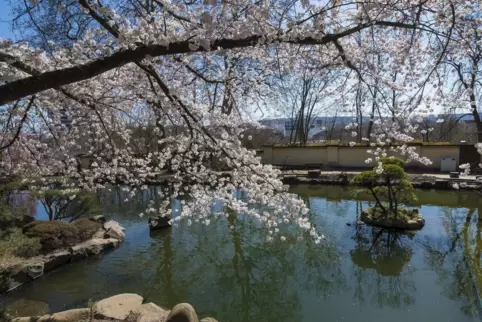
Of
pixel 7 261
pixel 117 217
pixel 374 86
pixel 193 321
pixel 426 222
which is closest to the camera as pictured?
pixel 374 86

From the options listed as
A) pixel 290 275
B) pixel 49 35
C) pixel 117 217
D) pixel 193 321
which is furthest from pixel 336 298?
pixel 117 217

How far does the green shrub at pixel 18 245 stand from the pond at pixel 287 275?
1.64 ft

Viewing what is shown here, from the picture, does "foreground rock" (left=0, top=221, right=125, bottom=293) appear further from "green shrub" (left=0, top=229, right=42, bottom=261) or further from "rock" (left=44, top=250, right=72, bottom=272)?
"green shrub" (left=0, top=229, right=42, bottom=261)

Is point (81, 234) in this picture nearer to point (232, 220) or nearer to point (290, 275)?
point (232, 220)

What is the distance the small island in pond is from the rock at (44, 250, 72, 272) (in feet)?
18.3

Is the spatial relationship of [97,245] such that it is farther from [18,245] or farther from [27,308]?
[27,308]

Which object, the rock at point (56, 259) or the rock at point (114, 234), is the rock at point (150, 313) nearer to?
the rock at point (56, 259)

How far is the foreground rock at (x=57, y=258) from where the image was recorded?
468cm

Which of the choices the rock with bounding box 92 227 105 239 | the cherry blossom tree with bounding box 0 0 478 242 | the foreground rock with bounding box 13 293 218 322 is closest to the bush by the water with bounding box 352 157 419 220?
the cherry blossom tree with bounding box 0 0 478 242

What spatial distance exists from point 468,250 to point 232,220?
15.3 ft

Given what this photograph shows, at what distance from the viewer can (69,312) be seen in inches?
139

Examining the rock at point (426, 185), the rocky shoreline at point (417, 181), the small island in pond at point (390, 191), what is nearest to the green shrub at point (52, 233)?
the small island in pond at point (390, 191)

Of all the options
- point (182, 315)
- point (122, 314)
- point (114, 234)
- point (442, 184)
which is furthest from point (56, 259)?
point (442, 184)

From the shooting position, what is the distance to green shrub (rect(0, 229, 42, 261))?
4.91 meters
